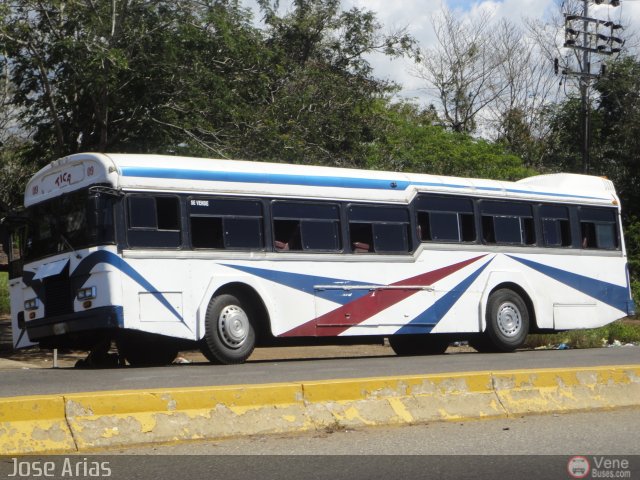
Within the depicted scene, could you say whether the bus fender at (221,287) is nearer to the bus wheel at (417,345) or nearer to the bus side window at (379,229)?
the bus side window at (379,229)

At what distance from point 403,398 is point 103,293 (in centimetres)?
560

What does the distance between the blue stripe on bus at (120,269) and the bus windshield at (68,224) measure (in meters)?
0.17

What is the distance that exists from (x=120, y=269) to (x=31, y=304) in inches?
83.1

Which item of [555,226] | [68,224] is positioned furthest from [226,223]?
[555,226]

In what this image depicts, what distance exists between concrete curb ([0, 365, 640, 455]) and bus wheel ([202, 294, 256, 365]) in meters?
5.48

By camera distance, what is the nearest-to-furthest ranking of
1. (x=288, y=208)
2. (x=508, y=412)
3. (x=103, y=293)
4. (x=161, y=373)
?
(x=508, y=412) → (x=161, y=373) → (x=103, y=293) → (x=288, y=208)

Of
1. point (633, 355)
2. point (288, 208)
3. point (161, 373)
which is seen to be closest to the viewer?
point (161, 373)

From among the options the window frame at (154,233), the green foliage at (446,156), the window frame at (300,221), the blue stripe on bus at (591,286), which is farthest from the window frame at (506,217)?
the green foliage at (446,156)

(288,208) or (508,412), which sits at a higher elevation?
(288,208)

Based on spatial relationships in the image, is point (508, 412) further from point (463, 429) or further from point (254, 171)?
point (254, 171)

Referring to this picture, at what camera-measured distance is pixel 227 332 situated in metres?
14.6

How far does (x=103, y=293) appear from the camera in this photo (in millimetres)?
13562

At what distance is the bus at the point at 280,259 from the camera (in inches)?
548

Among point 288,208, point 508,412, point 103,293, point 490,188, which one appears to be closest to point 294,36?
point 490,188
